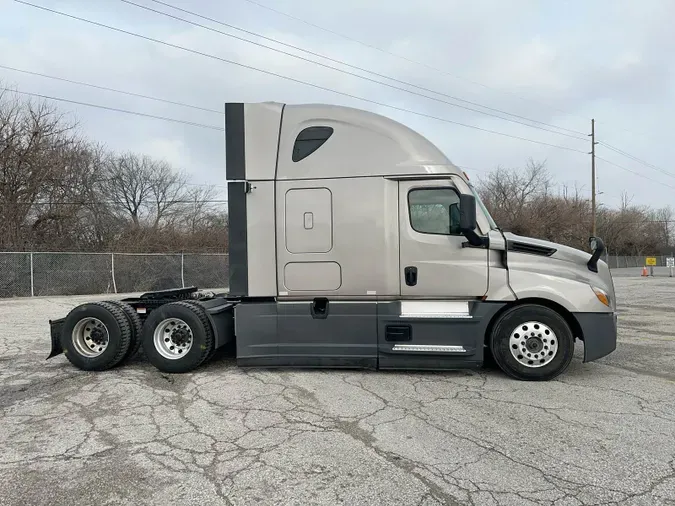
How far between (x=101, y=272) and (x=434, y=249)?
56.5ft

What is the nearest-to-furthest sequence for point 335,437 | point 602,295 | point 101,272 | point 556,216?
point 335,437
point 602,295
point 101,272
point 556,216

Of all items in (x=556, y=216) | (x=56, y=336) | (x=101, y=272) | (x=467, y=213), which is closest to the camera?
(x=467, y=213)

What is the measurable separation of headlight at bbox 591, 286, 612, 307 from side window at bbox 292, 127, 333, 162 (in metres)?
3.84

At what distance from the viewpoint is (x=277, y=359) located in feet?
19.2

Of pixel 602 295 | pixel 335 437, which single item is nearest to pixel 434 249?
pixel 602 295

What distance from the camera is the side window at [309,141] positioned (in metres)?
5.80

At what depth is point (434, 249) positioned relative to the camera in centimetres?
562

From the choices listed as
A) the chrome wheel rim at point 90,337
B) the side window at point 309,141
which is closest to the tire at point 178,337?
the chrome wheel rim at point 90,337

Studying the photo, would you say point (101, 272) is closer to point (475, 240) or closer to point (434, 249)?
point (434, 249)

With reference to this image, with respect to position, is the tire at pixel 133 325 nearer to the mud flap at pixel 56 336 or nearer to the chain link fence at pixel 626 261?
the mud flap at pixel 56 336

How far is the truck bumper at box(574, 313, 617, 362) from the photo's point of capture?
17.7 ft

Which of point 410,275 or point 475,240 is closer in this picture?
point 475,240

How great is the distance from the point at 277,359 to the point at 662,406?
4352 millimetres

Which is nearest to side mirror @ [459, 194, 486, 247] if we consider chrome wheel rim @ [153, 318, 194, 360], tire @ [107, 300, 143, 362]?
chrome wheel rim @ [153, 318, 194, 360]
